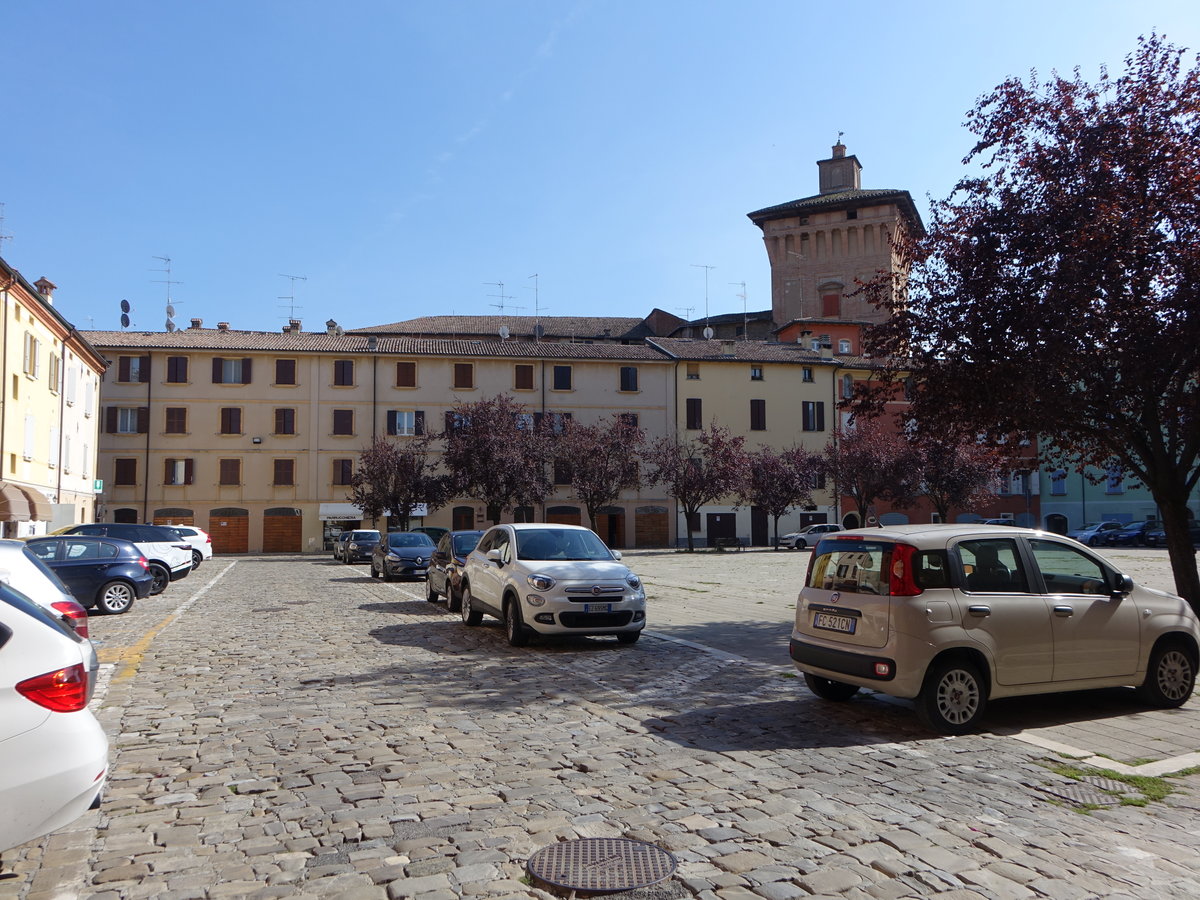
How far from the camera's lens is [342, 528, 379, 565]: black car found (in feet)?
128

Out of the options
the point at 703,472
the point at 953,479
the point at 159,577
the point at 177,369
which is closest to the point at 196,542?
the point at 159,577

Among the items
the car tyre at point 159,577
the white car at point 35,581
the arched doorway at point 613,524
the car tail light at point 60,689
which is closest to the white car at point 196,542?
the car tyre at point 159,577

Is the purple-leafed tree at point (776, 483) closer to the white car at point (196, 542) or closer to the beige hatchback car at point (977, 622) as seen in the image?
the white car at point (196, 542)

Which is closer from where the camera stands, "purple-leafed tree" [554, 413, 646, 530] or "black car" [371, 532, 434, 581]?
"black car" [371, 532, 434, 581]

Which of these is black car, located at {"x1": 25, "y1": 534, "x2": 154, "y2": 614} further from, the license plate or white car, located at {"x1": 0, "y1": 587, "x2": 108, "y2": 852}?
white car, located at {"x1": 0, "y1": 587, "x2": 108, "y2": 852}

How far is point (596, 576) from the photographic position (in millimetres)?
12258

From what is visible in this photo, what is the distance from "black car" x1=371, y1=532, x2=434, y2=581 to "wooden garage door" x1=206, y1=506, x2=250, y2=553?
2954cm

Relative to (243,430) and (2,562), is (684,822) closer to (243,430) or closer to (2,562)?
(2,562)

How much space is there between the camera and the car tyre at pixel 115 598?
17.8 m

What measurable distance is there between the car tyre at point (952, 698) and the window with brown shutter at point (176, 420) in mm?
55411

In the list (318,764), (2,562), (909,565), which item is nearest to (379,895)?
(318,764)

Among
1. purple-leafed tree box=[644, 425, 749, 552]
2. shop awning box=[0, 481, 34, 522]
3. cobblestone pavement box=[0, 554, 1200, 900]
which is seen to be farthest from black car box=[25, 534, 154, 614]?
purple-leafed tree box=[644, 425, 749, 552]

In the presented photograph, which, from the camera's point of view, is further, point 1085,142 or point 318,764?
point 1085,142

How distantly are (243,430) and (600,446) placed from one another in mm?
21858
